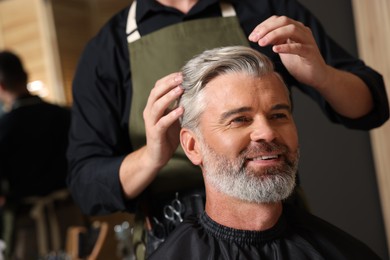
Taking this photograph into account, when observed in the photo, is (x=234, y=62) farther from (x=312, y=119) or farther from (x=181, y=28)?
(x=312, y=119)

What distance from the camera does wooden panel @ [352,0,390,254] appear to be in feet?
6.29

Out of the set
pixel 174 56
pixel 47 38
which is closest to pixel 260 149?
pixel 174 56

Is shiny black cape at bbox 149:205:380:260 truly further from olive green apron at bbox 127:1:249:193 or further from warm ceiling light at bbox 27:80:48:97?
warm ceiling light at bbox 27:80:48:97

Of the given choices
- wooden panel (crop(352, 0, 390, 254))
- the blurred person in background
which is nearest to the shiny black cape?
wooden panel (crop(352, 0, 390, 254))

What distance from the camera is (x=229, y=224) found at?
48.8 inches

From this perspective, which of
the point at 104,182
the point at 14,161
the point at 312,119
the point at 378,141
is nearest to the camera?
the point at 104,182

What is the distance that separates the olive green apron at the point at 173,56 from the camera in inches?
55.6

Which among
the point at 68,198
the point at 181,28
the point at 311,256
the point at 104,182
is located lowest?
the point at 68,198

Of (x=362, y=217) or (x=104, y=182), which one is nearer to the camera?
(x=104, y=182)

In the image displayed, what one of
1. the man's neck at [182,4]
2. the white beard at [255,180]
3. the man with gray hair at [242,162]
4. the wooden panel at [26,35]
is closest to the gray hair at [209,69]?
the man with gray hair at [242,162]

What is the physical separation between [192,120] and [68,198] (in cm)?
233

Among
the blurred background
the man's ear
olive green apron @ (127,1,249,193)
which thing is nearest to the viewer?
the man's ear

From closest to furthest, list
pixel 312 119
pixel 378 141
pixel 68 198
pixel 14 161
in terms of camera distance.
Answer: pixel 312 119 < pixel 378 141 < pixel 14 161 < pixel 68 198

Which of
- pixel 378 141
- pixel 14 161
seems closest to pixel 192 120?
pixel 378 141
